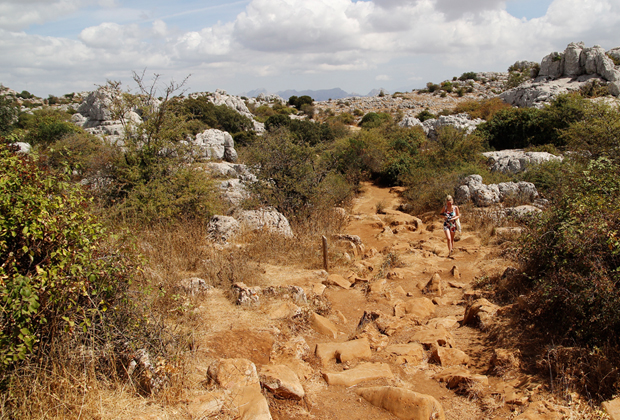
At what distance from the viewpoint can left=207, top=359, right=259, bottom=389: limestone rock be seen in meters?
3.45

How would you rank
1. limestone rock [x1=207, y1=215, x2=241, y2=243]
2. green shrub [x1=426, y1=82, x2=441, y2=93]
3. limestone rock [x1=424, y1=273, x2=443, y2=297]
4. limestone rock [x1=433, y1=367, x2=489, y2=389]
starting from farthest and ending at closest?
green shrub [x1=426, y1=82, x2=441, y2=93] < limestone rock [x1=207, y1=215, x2=241, y2=243] < limestone rock [x1=424, y1=273, x2=443, y2=297] < limestone rock [x1=433, y1=367, x2=489, y2=389]

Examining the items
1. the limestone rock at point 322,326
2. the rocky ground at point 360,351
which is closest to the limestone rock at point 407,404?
the rocky ground at point 360,351

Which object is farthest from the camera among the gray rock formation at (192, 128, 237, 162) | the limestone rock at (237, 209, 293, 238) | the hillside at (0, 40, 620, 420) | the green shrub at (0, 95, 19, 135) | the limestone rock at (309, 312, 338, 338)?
the green shrub at (0, 95, 19, 135)

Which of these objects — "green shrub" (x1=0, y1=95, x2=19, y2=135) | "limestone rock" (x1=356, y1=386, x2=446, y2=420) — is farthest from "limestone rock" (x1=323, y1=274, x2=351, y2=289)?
"green shrub" (x1=0, y1=95, x2=19, y2=135)

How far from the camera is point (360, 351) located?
475 cm

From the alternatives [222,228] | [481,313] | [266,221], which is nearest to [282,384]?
[481,313]

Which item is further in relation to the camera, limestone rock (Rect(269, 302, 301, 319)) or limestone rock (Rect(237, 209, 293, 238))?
limestone rock (Rect(237, 209, 293, 238))

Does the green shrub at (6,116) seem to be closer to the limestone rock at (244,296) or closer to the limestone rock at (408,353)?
the limestone rock at (244,296)

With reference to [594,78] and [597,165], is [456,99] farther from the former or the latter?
[597,165]

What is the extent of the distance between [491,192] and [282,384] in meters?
11.2

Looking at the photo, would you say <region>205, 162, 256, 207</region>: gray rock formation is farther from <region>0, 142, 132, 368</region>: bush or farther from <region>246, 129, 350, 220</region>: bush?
<region>0, 142, 132, 368</region>: bush

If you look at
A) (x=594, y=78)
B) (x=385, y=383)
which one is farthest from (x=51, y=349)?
(x=594, y=78)

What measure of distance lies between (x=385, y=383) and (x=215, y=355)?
6.00 feet

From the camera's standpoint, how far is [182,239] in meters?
7.69
